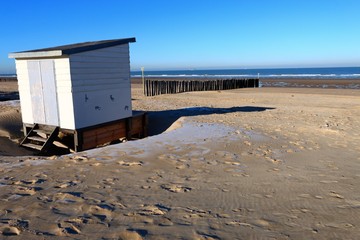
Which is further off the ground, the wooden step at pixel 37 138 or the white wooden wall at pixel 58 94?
the white wooden wall at pixel 58 94

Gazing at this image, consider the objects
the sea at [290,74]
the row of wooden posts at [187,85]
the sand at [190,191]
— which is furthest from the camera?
the sea at [290,74]

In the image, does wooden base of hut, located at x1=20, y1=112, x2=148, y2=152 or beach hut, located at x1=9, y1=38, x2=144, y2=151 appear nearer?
beach hut, located at x1=9, y1=38, x2=144, y2=151

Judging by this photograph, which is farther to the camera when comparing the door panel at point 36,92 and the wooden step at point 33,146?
the wooden step at point 33,146

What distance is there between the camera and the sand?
3352 mm

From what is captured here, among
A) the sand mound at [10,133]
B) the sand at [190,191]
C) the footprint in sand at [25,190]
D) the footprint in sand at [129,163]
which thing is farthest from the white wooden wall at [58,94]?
the footprint in sand at [25,190]

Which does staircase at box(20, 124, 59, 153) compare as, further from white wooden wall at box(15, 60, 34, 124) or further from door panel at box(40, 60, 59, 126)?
white wooden wall at box(15, 60, 34, 124)

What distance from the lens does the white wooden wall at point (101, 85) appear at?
8508 mm

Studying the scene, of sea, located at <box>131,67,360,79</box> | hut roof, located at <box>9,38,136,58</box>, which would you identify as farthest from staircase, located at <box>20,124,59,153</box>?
sea, located at <box>131,67,360,79</box>

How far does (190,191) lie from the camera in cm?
450

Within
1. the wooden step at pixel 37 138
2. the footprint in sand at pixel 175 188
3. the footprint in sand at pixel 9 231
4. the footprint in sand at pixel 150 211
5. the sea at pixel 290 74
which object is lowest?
the sea at pixel 290 74

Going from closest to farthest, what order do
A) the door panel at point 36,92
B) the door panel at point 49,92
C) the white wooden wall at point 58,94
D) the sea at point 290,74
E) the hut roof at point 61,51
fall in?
the hut roof at point 61,51 → the white wooden wall at point 58,94 → the door panel at point 49,92 → the door panel at point 36,92 → the sea at point 290,74

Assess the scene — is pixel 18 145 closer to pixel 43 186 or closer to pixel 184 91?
pixel 43 186

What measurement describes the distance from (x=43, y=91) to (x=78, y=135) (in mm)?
1682

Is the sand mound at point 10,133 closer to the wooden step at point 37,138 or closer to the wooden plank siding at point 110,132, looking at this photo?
the wooden step at point 37,138
